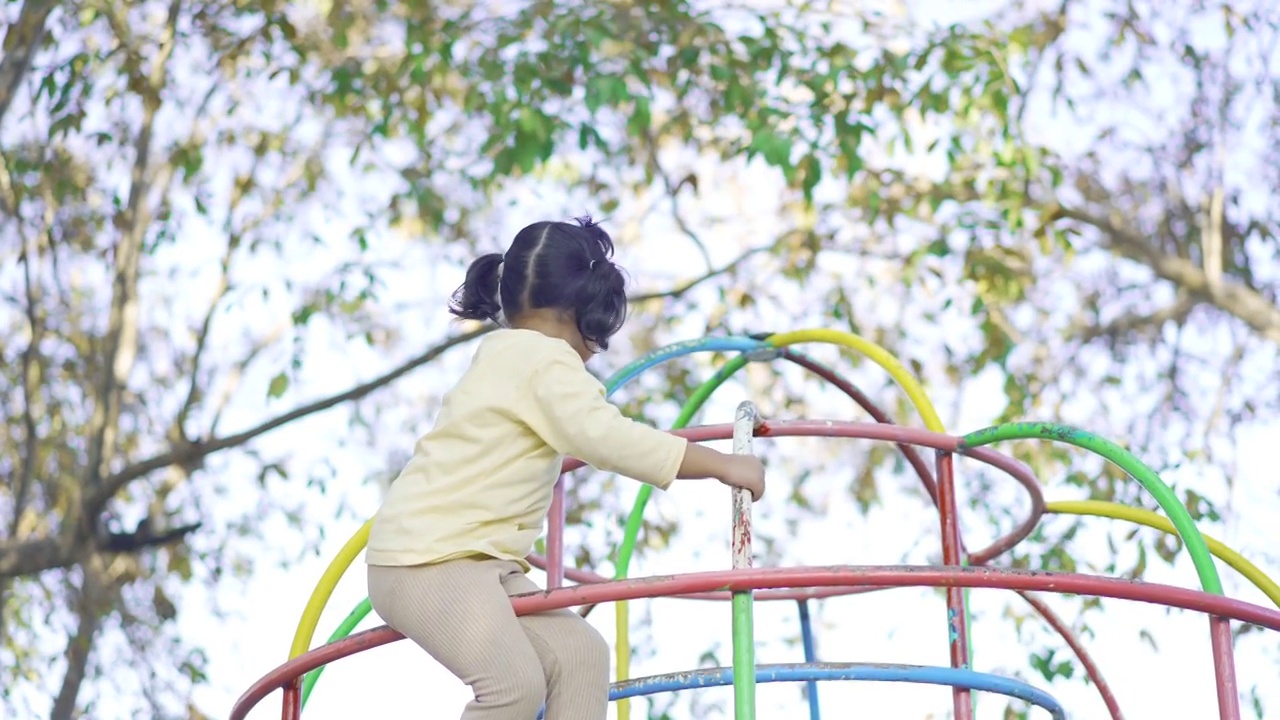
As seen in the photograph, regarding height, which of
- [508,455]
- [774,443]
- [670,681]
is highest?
[774,443]

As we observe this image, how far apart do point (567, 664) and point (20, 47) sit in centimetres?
404

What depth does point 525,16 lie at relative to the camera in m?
6.40

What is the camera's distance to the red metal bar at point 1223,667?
7.93ft

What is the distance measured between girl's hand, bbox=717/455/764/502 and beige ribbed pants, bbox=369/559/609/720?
33cm

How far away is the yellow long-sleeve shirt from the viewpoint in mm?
2307

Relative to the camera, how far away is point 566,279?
97.8 inches

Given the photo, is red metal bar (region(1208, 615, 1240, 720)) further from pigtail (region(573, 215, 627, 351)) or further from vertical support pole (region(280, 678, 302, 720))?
vertical support pole (region(280, 678, 302, 720))

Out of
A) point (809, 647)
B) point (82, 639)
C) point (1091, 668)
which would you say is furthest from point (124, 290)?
point (1091, 668)

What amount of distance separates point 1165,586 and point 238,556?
19.3 feet

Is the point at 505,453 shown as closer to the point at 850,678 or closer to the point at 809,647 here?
the point at 850,678

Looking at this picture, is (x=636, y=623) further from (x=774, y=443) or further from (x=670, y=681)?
(x=670, y=681)

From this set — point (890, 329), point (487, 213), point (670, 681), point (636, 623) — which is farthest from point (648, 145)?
point (670, 681)

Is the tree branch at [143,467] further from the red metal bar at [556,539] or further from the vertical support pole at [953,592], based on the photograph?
the vertical support pole at [953,592]

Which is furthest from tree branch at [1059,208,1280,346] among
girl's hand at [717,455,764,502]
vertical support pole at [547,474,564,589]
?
girl's hand at [717,455,764,502]
